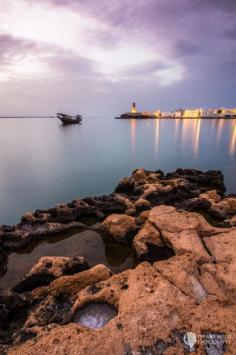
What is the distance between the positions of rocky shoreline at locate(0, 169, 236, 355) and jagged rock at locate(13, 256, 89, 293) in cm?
2

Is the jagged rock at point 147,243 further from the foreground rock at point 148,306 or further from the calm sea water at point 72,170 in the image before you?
the calm sea water at point 72,170

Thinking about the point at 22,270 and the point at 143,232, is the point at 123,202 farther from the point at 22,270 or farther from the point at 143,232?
the point at 22,270

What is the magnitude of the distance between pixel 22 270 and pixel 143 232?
3464 millimetres

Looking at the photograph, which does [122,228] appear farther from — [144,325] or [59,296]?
[144,325]

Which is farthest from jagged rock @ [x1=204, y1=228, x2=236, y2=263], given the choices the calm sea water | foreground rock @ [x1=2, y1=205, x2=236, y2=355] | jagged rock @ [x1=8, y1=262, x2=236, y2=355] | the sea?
the calm sea water

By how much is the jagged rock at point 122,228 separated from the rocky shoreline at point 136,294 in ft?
0.10

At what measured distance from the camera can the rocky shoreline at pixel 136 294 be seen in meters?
2.81

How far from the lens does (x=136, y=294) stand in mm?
3521

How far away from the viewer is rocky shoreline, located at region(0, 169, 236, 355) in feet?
9.21

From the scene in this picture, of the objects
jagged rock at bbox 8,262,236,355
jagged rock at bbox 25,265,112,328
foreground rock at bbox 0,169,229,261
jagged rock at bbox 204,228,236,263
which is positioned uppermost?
jagged rock at bbox 8,262,236,355

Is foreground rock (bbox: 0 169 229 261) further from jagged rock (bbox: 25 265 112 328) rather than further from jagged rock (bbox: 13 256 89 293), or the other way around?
jagged rock (bbox: 25 265 112 328)

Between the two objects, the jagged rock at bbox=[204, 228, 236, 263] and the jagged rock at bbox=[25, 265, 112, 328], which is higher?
the jagged rock at bbox=[204, 228, 236, 263]

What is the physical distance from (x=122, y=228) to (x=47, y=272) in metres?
2.69

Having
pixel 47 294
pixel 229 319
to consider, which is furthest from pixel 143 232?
pixel 229 319
